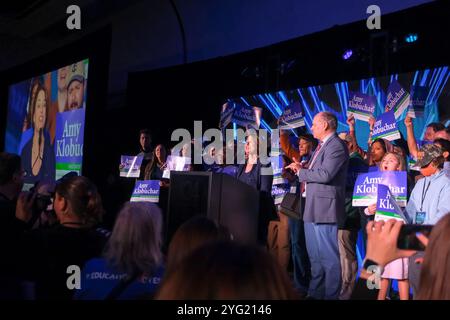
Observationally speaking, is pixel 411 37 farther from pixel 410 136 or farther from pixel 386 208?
pixel 386 208

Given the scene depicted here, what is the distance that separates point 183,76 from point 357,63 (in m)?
2.42

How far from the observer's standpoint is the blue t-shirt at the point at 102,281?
6.38 feet

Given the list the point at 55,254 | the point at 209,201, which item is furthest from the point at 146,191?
→ the point at 55,254

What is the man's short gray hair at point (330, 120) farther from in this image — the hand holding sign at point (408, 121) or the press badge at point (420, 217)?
the press badge at point (420, 217)

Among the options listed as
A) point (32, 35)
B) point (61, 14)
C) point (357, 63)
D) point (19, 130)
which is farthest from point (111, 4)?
point (357, 63)

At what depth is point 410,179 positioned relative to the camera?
473cm

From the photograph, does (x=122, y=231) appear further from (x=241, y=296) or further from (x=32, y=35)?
(x=32, y=35)

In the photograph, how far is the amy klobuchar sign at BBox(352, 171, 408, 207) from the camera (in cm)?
434

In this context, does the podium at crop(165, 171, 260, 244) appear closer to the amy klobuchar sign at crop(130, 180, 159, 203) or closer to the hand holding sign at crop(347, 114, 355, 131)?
the hand holding sign at crop(347, 114, 355, 131)

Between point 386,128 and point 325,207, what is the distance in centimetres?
104

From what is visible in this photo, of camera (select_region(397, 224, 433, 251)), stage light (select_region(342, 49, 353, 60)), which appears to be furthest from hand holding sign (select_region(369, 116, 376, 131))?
camera (select_region(397, 224, 433, 251))

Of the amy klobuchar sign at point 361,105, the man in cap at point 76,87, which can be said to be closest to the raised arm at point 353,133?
the amy klobuchar sign at point 361,105

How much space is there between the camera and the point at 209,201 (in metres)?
4.16

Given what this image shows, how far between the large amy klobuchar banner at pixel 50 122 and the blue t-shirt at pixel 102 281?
12.3ft
